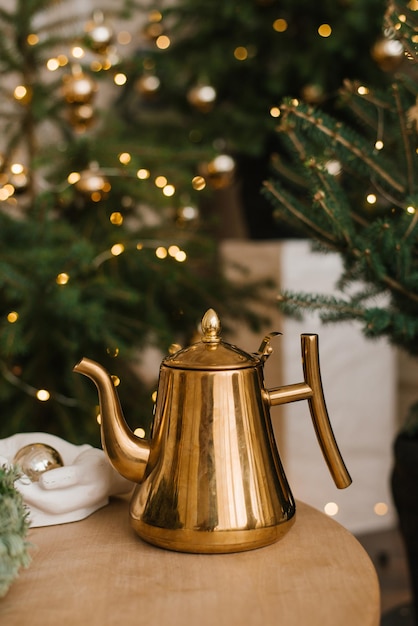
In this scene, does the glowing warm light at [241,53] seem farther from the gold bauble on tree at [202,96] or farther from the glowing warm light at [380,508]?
the glowing warm light at [380,508]

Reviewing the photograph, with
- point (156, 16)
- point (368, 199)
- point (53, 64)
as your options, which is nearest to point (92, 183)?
point (53, 64)

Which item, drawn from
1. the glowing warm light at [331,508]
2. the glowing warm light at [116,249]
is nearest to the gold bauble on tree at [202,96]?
the glowing warm light at [116,249]

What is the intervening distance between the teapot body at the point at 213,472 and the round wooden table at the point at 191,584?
0.02m

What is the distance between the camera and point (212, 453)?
62cm

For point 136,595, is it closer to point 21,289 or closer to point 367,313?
point 367,313

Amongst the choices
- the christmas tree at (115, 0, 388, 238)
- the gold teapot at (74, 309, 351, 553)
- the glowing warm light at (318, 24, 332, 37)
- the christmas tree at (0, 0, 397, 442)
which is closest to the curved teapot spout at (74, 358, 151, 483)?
the gold teapot at (74, 309, 351, 553)

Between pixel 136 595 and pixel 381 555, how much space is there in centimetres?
118

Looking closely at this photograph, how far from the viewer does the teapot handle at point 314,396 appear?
0.67m

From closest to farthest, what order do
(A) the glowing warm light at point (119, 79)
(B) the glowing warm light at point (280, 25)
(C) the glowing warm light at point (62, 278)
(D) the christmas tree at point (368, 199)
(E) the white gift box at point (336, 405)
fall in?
1. (D) the christmas tree at point (368, 199)
2. (C) the glowing warm light at point (62, 278)
3. (A) the glowing warm light at point (119, 79)
4. (E) the white gift box at point (336, 405)
5. (B) the glowing warm light at point (280, 25)

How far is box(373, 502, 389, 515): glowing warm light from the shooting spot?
1720 millimetres

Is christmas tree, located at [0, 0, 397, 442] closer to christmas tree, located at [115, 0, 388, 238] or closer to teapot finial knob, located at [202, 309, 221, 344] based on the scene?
christmas tree, located at [115, 0, 388, 238]

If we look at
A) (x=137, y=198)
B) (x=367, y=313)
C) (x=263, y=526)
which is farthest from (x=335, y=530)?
(x=137, y=198)

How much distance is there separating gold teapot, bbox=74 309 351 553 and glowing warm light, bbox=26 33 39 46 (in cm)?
102

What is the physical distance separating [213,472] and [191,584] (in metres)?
0.09
